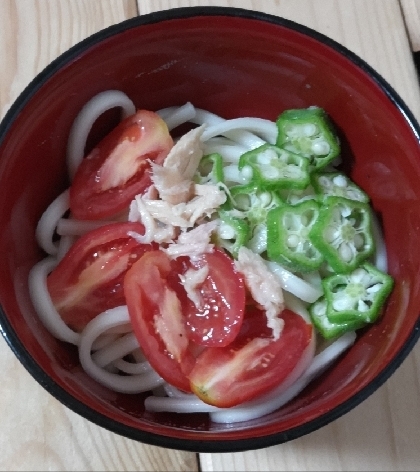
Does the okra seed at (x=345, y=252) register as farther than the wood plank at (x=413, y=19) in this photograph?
No

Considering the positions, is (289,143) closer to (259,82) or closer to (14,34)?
(259,82)

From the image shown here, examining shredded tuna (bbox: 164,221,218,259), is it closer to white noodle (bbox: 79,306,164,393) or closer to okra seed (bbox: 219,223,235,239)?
okra seed (bbox: 219,223,235,239)

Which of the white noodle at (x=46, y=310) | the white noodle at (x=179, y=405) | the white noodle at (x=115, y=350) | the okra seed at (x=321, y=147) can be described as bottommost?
the white noodle at (x=179, y=405)

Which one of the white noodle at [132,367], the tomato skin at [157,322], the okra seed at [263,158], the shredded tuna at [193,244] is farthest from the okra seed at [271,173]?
the white noodle at [132,367]

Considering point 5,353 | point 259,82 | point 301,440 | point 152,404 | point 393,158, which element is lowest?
point 301,440

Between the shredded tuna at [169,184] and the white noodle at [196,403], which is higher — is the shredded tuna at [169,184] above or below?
above

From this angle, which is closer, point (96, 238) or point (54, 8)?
point (96, 238)

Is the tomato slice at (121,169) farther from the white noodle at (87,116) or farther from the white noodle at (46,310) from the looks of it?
the white noodle at (46,310)

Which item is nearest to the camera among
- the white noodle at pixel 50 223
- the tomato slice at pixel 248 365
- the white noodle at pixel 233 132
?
the tomato slice at pixel 248 365

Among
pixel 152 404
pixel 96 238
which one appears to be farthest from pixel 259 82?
pixel 152 404
